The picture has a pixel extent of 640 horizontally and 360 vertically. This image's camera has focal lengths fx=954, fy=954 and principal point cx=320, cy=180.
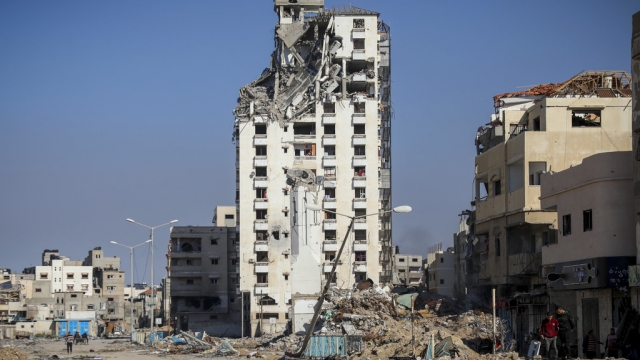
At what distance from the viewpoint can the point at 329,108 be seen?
95562 millimetres

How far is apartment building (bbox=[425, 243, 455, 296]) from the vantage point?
120188 mm

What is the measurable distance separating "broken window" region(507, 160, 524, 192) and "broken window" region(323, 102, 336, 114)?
3943cm

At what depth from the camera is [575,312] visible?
150 feet

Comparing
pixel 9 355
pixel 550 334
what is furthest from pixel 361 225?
pixel 550 334

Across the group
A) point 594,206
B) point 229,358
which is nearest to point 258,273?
point 229,358

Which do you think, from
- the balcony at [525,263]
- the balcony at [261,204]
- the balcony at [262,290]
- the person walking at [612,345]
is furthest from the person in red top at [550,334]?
the balcony at [261,204]

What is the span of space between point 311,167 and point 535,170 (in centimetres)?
4124

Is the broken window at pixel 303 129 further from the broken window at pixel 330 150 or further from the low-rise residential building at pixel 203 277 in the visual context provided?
the low-rise residential building at pixel 203 277

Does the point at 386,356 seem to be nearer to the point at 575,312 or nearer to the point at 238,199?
the point at 575,312

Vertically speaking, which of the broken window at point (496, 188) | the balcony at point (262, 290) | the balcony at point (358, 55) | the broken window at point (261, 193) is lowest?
the balcony at point (262, 290)

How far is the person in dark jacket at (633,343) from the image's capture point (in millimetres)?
33188

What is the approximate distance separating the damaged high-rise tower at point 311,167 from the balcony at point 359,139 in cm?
10

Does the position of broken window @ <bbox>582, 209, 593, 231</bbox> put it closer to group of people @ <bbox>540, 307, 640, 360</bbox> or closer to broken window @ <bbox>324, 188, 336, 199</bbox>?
group of people @ <bbox>540, 307, 640, 360</bbox>

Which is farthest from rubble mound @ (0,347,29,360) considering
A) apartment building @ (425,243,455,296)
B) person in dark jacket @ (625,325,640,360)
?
apartment building @ (425,243,455,296)
